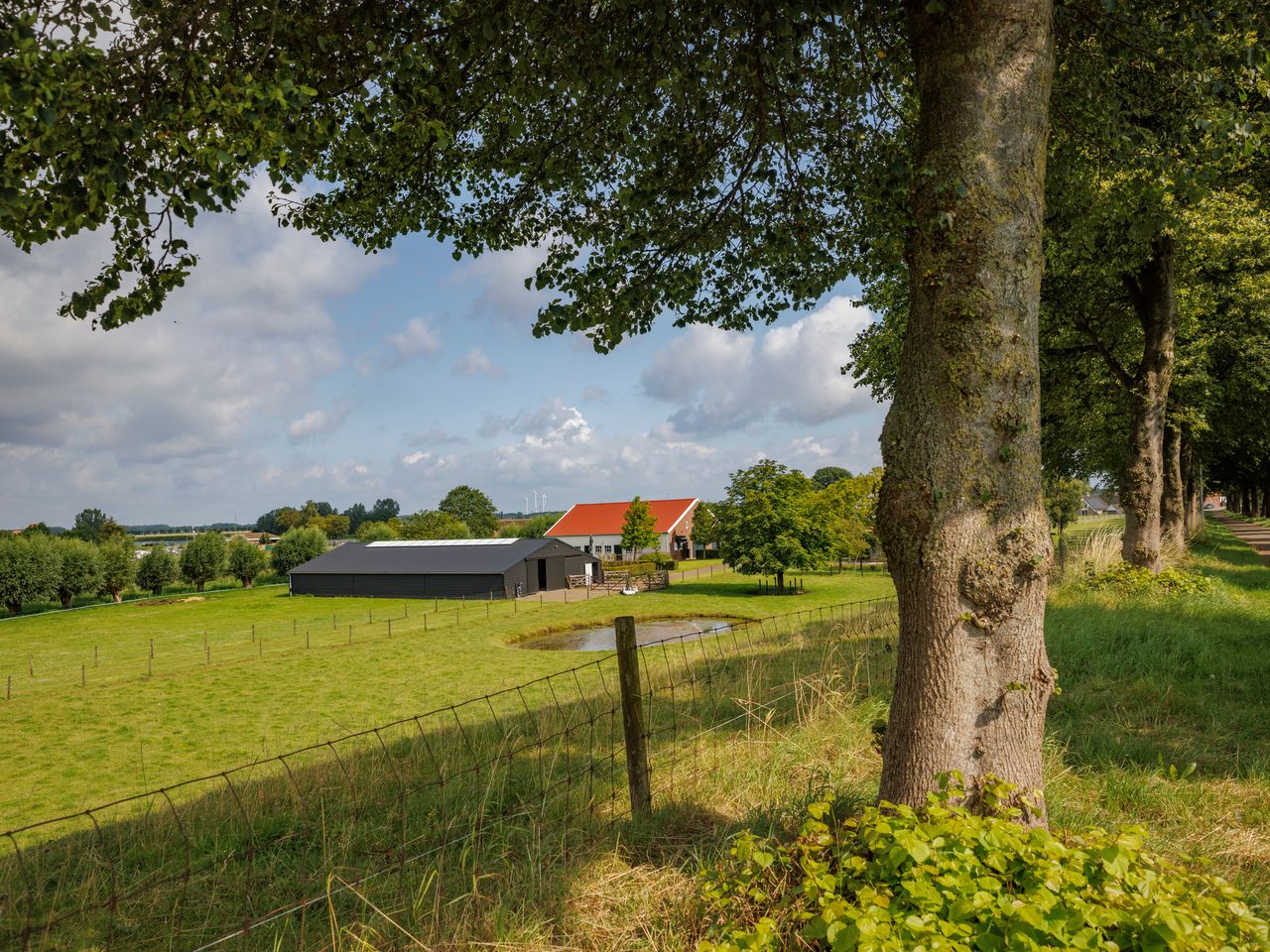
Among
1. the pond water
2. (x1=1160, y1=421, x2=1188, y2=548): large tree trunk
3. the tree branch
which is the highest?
the tree branch

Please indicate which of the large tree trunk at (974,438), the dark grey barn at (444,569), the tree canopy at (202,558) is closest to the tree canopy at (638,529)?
the dark grey barn at (444,569)

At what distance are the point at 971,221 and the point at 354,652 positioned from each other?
27.8m

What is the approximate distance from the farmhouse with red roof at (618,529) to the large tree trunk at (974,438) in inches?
2560

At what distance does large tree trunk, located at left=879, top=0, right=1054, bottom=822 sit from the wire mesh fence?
197 centimetres

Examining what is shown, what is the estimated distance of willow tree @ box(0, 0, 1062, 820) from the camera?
362cm

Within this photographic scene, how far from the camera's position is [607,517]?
7512 centimetres

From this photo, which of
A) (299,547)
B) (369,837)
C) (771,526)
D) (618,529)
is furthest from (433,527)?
→ (369,837)

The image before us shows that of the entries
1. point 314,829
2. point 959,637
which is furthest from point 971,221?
point 314,829

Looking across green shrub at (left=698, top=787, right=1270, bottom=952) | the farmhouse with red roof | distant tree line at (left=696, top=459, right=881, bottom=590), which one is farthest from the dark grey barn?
green shrub at (left=698, top=787, right=1270, bottom=952)

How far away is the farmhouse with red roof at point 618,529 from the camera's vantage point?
7125 centimetres

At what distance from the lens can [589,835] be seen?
4.57 metres

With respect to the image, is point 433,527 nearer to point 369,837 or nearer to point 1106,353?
point 1106,353

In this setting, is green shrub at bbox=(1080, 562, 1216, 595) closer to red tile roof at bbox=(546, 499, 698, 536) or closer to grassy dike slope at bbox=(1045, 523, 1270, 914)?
grassy dike slope at bbox=(1045, 523, 1270, 914)

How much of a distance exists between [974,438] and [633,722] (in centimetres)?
277
